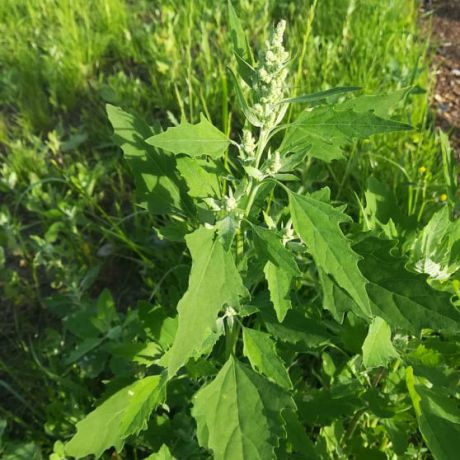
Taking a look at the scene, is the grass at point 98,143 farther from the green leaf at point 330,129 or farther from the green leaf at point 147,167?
the green leaf at point 330,129

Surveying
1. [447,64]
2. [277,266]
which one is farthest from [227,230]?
[447,64]

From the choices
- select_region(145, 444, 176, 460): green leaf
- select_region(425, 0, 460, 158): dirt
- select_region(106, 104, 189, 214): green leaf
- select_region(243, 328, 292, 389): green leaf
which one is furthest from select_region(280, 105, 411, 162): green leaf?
select_region(425, 0, 460, 158): dirt

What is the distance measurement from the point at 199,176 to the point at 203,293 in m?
0.40

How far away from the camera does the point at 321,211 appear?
1.08 meters

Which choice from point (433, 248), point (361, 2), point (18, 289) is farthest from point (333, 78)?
point (18, 289)

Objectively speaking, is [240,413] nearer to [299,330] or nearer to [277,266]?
[299,330]

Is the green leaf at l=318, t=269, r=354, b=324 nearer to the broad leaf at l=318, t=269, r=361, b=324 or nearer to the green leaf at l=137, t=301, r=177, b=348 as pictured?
the broad leaf at l=318, t=269, r=361, b=324

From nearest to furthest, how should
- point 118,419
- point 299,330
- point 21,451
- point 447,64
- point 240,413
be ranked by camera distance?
point 240,413 → point 299,330 → point 118,419 → point 21,451 → point 447,64

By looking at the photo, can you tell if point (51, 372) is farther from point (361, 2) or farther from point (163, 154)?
point (361, 2)

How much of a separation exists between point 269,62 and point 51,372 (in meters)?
1.44

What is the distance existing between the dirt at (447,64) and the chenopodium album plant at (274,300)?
1.65 m

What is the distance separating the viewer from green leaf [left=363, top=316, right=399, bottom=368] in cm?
127

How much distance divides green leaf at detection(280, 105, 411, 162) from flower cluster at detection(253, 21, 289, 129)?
0.07m

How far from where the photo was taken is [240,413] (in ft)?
4.03
